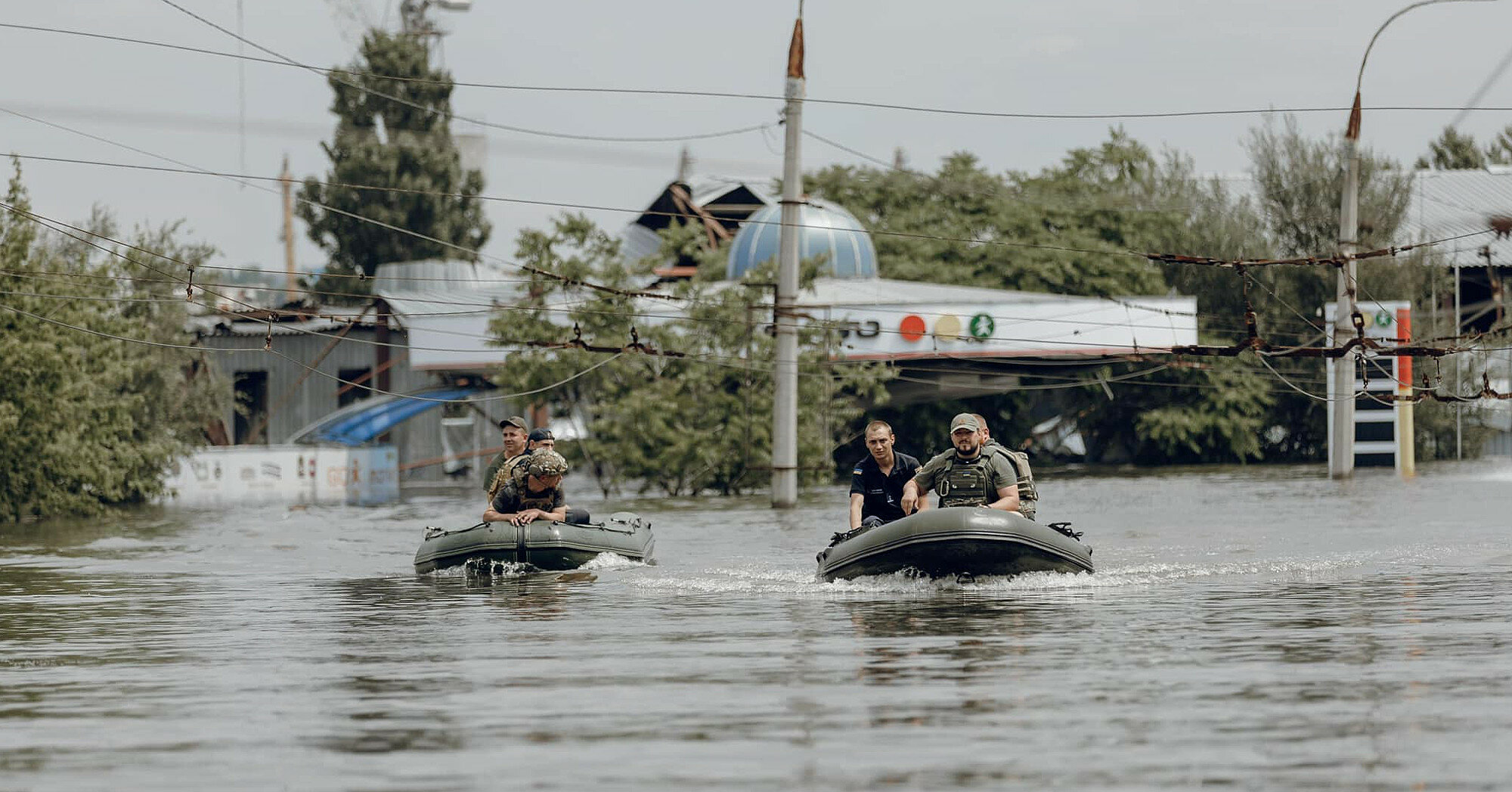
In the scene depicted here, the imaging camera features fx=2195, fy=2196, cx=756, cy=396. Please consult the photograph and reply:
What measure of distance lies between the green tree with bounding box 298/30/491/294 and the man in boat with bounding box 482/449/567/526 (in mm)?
58062

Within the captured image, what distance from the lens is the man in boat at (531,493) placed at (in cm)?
2330

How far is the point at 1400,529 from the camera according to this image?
3084 centimetres

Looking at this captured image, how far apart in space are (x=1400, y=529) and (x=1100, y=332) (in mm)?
28320

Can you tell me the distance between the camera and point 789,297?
38.7 meters

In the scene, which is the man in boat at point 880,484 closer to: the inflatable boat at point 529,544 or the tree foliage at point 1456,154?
the inflatable boat at point 529,544

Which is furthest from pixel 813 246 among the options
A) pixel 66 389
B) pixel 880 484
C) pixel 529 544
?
pixel 880 484

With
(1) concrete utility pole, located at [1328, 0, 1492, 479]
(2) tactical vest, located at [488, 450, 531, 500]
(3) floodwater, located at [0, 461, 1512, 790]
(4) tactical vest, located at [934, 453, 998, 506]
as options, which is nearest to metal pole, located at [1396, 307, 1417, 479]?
(1) concrete utility pole, located at [1328, 0, 1492, 479]

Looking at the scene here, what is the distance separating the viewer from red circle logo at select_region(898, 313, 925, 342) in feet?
185

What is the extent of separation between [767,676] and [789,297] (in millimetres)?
26207

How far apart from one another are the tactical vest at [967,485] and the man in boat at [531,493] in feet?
16.1

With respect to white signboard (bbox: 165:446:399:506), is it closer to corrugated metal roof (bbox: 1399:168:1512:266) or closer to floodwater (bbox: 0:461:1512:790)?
floodwater (bbox: 0:461:1512:790)

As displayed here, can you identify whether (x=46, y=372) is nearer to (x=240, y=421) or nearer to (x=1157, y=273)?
(x=240, y=421)

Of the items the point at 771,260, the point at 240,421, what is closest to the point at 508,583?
the point at 771,260

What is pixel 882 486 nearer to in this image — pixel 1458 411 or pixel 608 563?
pixel 608 563
